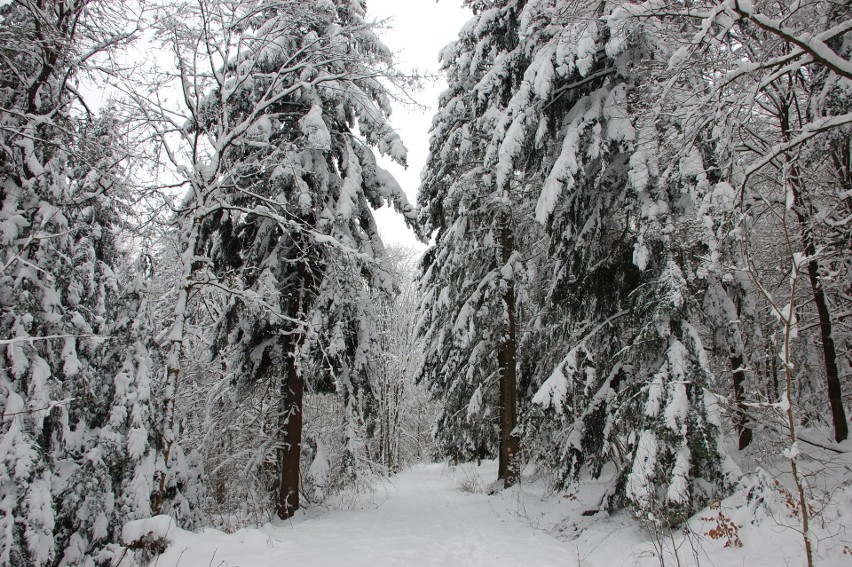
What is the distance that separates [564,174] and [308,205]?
14.8ft

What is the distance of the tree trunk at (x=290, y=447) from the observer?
924cm


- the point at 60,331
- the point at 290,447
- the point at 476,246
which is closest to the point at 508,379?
the point at 476,246

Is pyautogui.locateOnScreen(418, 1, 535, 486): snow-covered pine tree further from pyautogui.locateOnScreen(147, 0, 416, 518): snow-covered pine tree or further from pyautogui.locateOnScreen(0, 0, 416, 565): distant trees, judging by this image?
pyautogui.locateOnScreen(0, 0, 416, 565): distant trees

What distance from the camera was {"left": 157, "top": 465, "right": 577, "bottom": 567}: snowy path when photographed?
18.3ft

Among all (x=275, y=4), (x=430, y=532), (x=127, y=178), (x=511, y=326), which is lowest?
(x=430, y=532)

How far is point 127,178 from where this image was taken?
6.39m

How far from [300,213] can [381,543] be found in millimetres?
6007

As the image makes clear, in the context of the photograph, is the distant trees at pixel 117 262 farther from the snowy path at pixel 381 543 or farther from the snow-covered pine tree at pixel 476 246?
the snow-covered pine tree at pixel 476 246

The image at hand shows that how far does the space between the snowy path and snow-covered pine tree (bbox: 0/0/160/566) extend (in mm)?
1145

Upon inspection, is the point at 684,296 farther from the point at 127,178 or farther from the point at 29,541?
the point at 29,541

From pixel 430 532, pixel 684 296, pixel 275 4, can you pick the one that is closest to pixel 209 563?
pixel 430 532

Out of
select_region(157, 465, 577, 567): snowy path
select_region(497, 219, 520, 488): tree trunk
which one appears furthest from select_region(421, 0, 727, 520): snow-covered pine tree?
select_region(157, 465, 577, 567): snowy path

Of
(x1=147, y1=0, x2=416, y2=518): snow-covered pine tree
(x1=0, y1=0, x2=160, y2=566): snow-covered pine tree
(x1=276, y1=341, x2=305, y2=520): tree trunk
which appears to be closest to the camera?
(x1=0, y1=0, x2=160, y2=566): snow-covered pine tree

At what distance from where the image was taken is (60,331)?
235 inches
